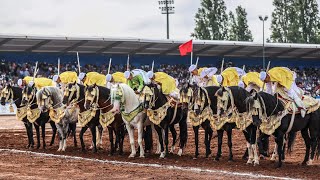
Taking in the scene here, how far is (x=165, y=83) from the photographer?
1748 cm

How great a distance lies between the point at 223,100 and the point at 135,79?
3737mm

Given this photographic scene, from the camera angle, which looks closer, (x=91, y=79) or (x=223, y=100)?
(x=223, y=100)

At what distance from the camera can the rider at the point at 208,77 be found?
17.3 metres

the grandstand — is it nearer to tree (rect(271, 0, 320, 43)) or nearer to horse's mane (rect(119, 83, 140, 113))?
tree (rect(271, 0, 320, 43))

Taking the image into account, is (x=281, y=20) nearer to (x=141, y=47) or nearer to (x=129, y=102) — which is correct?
(x=141, y=47)

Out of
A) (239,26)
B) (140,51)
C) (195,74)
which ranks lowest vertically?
(195,74)

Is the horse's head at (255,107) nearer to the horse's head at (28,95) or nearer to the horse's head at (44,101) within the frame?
the horse's head at (44,101)

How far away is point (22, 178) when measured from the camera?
12664 mm

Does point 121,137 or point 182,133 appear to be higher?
point 182,133

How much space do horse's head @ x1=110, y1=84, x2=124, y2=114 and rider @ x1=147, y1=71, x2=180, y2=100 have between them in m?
0.99

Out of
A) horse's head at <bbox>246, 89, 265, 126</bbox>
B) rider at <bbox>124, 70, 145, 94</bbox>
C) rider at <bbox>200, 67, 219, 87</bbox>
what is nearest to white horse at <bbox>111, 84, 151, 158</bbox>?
rider at <bbox>124, 70, 145, 94</bbox>

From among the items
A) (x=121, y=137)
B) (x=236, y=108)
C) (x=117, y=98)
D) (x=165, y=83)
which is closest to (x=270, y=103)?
(x=236, y=108)

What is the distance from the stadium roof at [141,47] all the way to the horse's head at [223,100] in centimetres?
2646

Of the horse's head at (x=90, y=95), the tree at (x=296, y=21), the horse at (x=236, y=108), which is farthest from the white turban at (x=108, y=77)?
the tree at (x=296, y=21)
